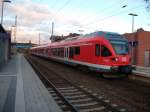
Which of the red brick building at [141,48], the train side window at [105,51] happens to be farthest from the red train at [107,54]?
the red brick building at [141,48]

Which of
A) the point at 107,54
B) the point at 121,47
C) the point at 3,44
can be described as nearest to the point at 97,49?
the point at 107,54

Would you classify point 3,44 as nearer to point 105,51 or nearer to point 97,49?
point 97,49

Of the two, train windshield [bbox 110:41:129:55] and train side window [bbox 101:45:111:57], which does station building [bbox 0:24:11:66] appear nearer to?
train side window [bbox 101:45:111:57]

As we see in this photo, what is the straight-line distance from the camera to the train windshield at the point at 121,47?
16047 millimetres

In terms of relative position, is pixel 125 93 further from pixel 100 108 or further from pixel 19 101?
pixel 19 101

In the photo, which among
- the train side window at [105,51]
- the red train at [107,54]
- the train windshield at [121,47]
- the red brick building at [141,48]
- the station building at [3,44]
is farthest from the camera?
the red brick building at [141,48]

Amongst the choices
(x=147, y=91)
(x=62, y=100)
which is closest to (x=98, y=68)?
(x=147, y=91)

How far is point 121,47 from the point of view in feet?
53.9

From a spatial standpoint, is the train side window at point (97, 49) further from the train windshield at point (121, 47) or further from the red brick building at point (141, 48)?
the red brick building at point (141, 48)

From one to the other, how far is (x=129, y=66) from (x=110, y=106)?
297 inches

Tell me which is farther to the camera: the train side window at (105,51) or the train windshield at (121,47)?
the train windshield at (121,47)

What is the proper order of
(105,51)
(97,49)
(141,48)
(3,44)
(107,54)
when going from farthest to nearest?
1. (141,48)
2. (3,44)
3. (97,49)
4. (105,51)
5. (107,54)

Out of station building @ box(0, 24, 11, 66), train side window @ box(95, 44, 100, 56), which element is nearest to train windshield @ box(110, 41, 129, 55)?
train side window @ box(95, 44, 100, 56)

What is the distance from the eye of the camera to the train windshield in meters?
16.0
